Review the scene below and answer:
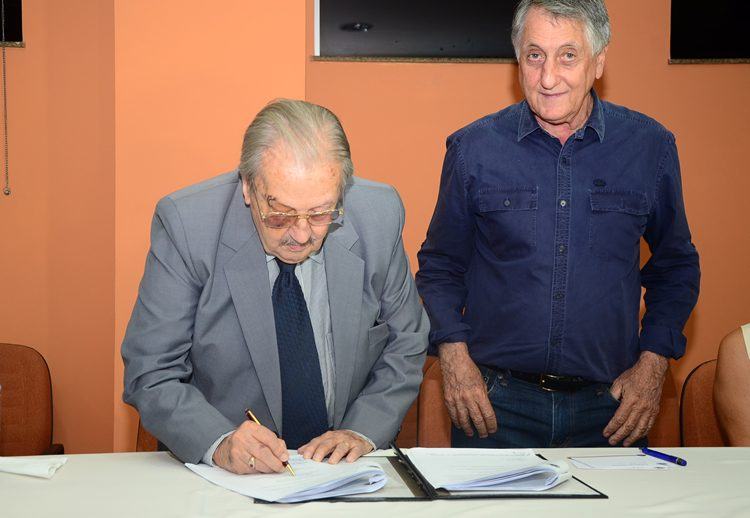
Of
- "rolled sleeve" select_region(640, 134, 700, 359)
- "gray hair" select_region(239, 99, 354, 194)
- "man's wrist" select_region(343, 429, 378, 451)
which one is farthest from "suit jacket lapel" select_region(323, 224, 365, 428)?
"rolled sleeve" select_region(640, 134, 700, 359)

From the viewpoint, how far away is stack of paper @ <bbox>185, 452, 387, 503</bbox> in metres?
1.74

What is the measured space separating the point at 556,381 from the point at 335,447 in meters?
0.81

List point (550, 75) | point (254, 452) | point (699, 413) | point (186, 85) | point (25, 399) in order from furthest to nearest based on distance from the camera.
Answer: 1. point (25, 399)
2. point (186, 85)
3. point (699, 413)
4. point (550, 75)
5. point (254, 452)

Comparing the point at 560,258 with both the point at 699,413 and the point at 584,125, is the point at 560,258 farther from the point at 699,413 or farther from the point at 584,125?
the point at 699,413

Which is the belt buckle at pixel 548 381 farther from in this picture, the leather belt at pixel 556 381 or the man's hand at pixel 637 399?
the man's hand at pixel 637 399

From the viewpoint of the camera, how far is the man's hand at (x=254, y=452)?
6.14 feet

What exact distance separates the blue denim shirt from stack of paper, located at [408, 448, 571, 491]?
Answer: 57 centimetres

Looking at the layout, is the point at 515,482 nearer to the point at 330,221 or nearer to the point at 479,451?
the point at 479,451

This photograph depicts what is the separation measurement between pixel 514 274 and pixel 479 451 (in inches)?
26.4

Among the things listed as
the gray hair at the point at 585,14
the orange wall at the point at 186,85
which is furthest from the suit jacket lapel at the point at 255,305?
the orange wall at the point at 186,85

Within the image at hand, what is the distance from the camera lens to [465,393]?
99.0 inches

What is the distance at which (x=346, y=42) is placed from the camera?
3701mm

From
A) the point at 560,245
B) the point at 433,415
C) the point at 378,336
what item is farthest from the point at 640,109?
the point at 378,336

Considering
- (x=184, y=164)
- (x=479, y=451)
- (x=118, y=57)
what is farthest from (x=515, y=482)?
(x=118, y=57)
